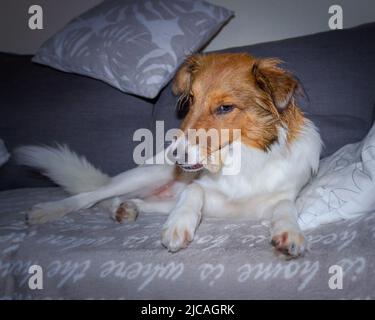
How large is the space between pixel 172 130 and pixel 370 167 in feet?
3.31

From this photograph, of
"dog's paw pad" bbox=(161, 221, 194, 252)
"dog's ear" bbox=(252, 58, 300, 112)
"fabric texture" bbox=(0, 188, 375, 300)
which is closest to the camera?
"fabric texture" bbox=(0, 188, 375, 300)

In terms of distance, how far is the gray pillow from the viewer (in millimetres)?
1933

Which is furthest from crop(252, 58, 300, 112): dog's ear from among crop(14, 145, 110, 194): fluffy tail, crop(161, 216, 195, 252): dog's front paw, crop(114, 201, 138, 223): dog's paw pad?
crop(14, 145, 110, 194): fluffy tail

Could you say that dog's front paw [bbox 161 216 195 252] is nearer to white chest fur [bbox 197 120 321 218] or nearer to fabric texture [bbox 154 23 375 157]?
white chest fur [bbox 197 120 321 218]

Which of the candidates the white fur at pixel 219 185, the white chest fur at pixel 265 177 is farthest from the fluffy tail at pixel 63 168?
the white chest fur at pixel 265 177

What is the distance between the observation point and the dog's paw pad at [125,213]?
4.99ft

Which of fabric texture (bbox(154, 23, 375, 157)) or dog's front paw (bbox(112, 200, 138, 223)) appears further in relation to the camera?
fabric texture (bbox(154, 23, 375, 157))

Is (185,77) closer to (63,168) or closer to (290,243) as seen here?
(63,168)

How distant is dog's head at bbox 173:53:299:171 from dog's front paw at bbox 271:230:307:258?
393mm

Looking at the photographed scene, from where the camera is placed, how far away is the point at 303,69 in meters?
1.84

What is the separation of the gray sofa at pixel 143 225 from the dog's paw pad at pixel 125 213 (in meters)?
0.04

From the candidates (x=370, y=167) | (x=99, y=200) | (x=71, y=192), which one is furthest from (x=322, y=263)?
(x=71, y=192)

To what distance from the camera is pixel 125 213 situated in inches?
60.7
